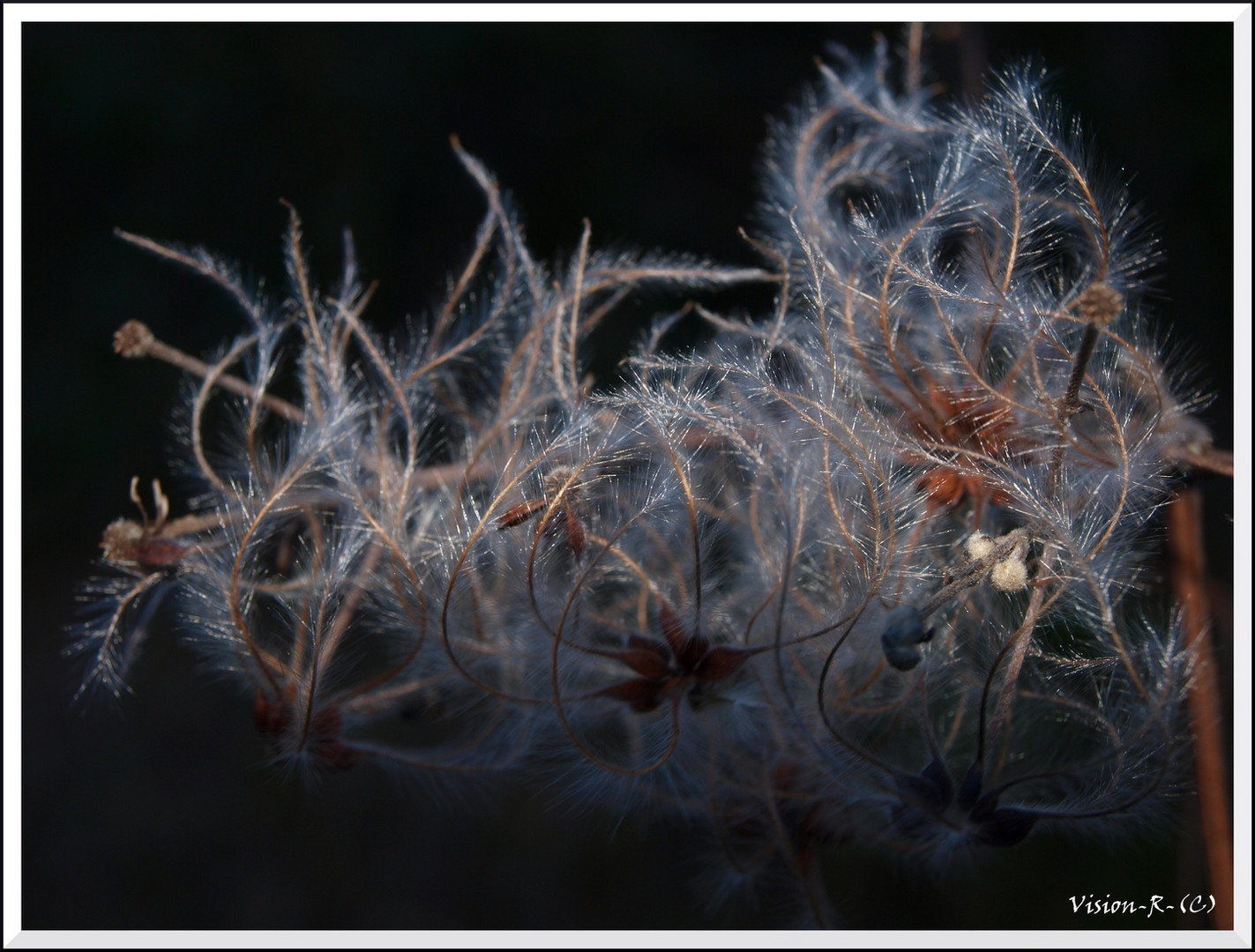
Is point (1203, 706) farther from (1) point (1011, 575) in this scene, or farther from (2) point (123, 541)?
(2) point (123, 541)

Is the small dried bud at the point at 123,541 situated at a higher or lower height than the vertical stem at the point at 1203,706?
higher

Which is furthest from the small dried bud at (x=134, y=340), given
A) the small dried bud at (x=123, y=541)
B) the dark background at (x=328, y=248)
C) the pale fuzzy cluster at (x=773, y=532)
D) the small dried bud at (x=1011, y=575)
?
the dark background at (x=328, y=248)

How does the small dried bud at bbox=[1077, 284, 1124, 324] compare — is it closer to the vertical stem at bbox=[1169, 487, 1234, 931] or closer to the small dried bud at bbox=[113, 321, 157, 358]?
the vertical stem at bbox=[1169, 487, 1234, 931]

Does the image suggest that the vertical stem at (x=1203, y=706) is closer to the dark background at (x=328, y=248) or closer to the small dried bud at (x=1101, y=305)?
the small dried bud at (x=1101, y=305)

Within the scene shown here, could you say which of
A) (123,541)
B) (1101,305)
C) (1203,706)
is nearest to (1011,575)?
(1101,305)

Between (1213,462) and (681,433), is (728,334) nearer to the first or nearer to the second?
(681,433)

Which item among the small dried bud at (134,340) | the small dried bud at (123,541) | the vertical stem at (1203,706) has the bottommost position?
the vertical stem at (1203,706)
